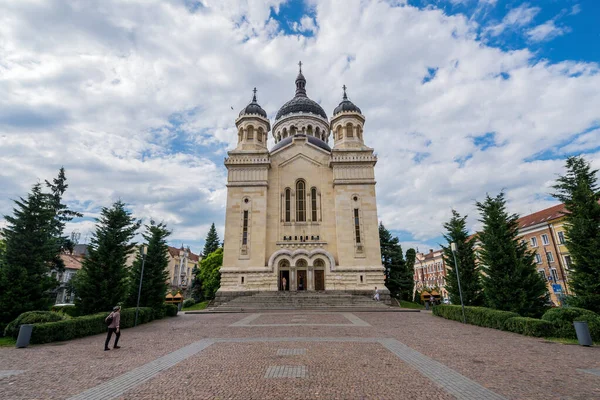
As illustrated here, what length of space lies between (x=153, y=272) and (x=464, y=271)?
20.5m

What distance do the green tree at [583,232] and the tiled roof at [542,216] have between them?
2482 centimetres

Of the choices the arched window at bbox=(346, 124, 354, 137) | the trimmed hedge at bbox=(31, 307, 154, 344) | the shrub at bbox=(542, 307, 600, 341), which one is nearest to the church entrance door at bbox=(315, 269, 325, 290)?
the arched window at bbox=(346, 124, 354, 137)

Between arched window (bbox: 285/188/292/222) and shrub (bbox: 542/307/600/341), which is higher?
arched window (bbox: 285/188/292/222)

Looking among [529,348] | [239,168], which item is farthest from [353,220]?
[529,348]

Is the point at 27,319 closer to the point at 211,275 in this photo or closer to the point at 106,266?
the point at 106,266

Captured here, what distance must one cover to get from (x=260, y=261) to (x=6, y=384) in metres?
24.1

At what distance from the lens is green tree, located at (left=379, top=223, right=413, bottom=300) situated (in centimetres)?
3431

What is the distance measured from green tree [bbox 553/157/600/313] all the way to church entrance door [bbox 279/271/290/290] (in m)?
21.9

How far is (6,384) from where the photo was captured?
653cm

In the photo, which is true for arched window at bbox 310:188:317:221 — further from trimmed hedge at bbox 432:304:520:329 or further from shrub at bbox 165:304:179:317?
trimmed hedge at bbox 432:304:520:329

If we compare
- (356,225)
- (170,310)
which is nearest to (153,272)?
(170,310)

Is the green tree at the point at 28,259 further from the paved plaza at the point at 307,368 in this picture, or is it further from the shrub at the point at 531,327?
the shrub at the point at 531,327

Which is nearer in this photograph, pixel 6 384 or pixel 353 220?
pixel 6 384

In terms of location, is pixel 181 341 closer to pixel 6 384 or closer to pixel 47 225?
pixel 6 384
